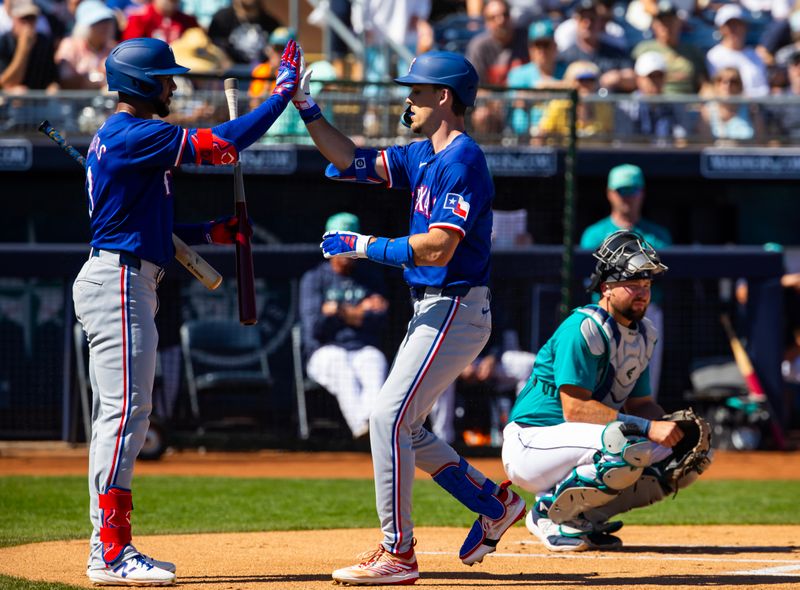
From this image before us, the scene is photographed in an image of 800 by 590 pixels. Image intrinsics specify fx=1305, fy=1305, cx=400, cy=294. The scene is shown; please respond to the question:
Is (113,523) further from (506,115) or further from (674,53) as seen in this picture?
(674,53)

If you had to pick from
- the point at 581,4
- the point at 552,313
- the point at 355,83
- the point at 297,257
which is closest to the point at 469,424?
the point at 552,313

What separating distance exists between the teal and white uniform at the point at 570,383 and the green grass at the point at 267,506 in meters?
1.17

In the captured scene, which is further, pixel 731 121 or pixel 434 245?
pixel 731 121

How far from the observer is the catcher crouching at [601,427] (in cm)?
504

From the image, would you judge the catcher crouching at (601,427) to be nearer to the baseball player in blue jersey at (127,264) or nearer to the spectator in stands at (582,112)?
the baseball player in blue jersey at (127,264)

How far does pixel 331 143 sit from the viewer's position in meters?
4.86

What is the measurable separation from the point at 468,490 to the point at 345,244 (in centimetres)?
103

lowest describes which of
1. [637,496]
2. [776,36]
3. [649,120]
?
[637,496]

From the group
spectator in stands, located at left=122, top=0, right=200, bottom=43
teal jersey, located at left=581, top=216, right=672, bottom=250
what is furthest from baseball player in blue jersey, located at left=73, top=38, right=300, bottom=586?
spectator in stands, located at left=122, top=0, right=200, bottom=43

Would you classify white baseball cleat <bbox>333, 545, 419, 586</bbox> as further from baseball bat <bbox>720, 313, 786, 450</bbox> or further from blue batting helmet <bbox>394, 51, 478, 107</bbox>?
baseball bat <bbox>720, 313, 786, 450</bbox>

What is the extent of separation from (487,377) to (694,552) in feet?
12.9

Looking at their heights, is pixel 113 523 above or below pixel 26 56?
below

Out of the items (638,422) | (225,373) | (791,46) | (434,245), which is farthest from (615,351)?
(791,46)

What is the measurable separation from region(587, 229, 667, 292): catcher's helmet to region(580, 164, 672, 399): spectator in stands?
3545 mm
